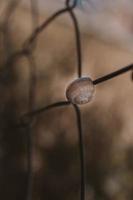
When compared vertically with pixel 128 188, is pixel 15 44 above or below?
above

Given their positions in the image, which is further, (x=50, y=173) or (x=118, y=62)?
(x=118, y=62)

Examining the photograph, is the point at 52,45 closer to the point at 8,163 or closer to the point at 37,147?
the point at 37,147

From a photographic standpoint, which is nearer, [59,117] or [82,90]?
[82,90]

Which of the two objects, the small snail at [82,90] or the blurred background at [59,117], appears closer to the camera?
the small snail at [82,90]

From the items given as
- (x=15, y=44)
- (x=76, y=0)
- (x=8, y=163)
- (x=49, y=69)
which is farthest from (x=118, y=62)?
(x=76, y=0)

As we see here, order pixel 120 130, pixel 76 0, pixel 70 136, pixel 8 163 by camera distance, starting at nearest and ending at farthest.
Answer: pixel 76 0
pixel 8 163
pixel 70 136
pixel 120 130

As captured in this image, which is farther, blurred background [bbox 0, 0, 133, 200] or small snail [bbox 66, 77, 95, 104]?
blurred background [bbox 0, 0, 133, 200]

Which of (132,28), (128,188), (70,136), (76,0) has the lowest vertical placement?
(128,188)

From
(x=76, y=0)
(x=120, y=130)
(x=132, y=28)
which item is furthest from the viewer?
(x=132, y=28)
